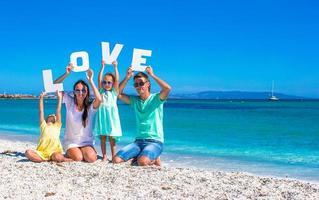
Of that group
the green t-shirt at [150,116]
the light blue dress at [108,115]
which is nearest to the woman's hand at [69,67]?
the light blue dress at [108,115]

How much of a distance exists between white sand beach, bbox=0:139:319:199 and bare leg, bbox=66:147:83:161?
369 millimetres

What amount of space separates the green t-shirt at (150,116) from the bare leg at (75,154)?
1.24m

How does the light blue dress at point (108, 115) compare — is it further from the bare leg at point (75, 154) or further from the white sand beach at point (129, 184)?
the white sand beach at point (129, 184)

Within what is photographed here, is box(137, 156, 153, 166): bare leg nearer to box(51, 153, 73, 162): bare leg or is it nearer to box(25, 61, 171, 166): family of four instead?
box(25, 61, 171, 166): family of four

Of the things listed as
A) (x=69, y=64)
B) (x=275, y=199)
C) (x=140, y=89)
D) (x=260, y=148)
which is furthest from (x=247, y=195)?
(x=260, y=148)

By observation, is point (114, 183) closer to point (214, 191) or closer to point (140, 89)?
point (214, 191)

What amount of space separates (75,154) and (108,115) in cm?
100

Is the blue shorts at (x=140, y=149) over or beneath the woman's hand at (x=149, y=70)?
beneath

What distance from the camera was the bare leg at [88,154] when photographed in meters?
9.32

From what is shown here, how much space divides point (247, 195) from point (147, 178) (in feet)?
5.70

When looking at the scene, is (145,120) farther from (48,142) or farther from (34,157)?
(34,157)

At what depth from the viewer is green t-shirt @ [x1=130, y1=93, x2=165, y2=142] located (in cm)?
926

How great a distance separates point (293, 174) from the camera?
10.2 metres

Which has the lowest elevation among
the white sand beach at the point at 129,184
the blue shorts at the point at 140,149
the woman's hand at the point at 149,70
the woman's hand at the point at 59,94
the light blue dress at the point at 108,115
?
the white sand beach at the point at 129,184
